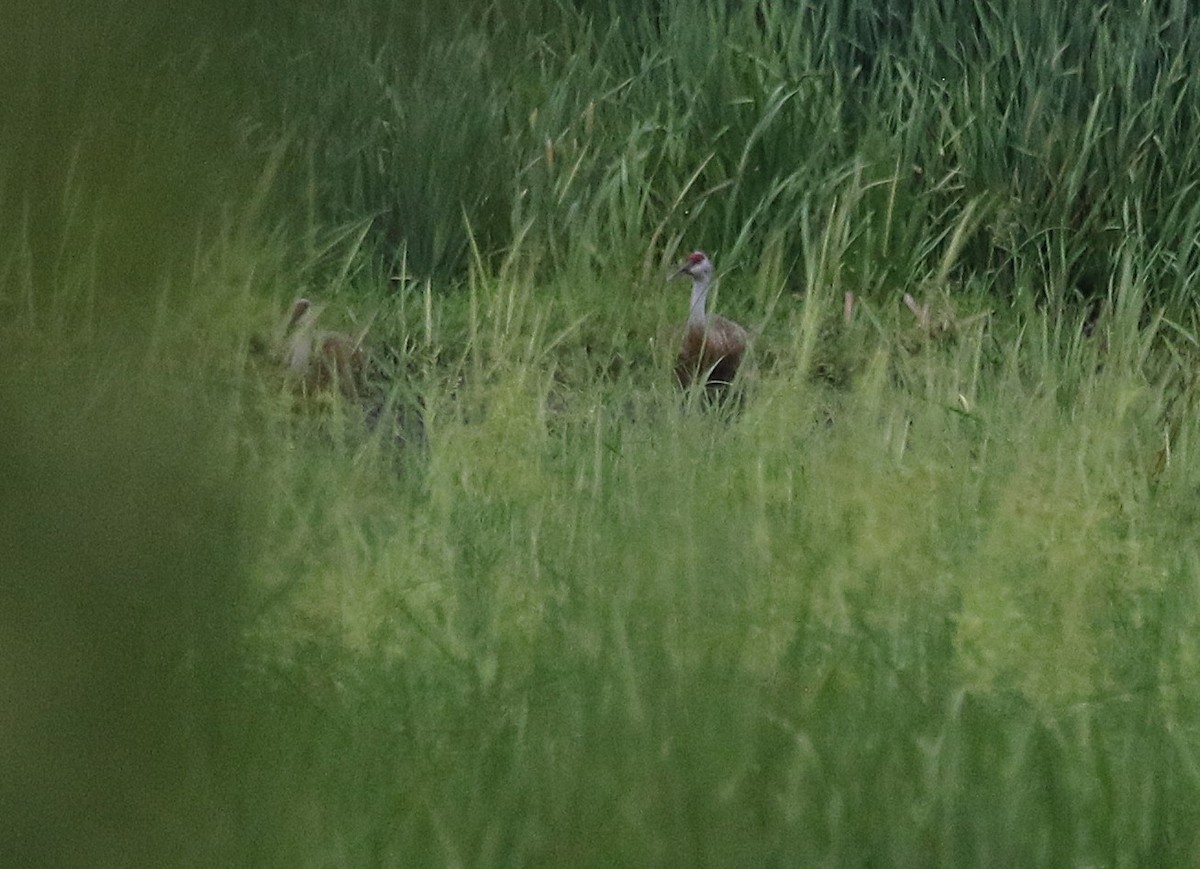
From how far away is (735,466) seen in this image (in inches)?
57.3

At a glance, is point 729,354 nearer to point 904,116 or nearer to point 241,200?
point 904,116

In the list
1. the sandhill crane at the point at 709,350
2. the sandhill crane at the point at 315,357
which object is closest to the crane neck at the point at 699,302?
the sandhill crane at the point at 709,350

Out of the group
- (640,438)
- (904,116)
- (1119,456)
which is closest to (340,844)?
(640,438)

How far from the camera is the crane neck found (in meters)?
1.48

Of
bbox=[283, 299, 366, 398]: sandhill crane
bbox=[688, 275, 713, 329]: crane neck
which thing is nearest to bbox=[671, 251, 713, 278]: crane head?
bbox=[688, 275, 713, 329]: crane neck

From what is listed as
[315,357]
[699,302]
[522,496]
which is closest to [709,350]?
[699,302]

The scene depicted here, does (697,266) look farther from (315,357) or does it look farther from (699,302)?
(315,357)

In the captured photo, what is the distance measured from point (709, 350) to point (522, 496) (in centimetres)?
23

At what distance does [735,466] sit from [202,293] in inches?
20.4

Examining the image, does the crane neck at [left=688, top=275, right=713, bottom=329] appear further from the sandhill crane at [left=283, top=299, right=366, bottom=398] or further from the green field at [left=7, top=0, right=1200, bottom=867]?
the sandhill crane at [left=283, top=299, right=366, bottom=398]

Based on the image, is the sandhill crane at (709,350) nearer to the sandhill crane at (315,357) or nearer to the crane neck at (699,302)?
the crane neck at (699,302)

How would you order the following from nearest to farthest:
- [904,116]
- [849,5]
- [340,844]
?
[340,844], [904,116], [849,5]

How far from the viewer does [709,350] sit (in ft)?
4.87

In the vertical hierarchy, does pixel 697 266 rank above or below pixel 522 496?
above
